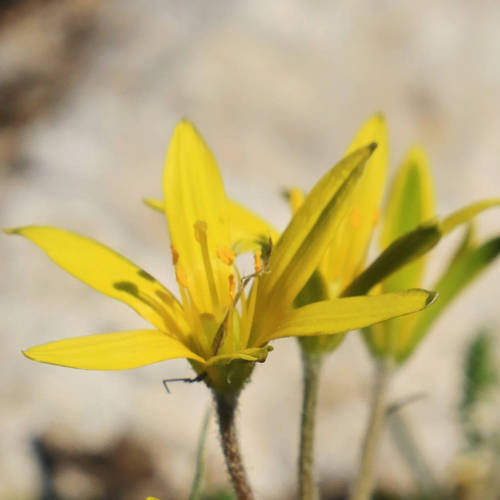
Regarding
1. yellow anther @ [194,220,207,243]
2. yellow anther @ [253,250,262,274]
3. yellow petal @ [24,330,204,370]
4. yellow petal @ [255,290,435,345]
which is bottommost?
yellow petal @ [255,290,435,345]

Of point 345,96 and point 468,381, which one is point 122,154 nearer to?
point 345,96

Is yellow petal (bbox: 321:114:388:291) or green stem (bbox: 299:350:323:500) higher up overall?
yellow petal (bbox: 321:114:388:291)

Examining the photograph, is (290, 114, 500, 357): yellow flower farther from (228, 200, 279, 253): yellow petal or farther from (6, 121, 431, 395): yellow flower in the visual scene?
(6, 121, 431, 395): yellow flower

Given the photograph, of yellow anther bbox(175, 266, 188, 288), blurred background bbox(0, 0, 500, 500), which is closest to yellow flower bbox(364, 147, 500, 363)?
yellow anther bbox(175, 266, 188, 288)

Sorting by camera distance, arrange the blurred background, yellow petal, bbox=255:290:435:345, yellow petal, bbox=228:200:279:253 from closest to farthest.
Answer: yellow petal, bbox=255:290:435:345, yellow petal, bbox=228:200:279:253, the blurred background

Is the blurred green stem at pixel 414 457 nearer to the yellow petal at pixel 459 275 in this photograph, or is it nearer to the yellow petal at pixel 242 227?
the yellow petal at pixel 459 275

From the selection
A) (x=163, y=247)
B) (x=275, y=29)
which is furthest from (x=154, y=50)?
(x=163, y=247)

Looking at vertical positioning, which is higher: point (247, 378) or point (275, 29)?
point (275, 29)

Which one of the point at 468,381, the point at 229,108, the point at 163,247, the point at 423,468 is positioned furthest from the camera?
the point at 229,108
